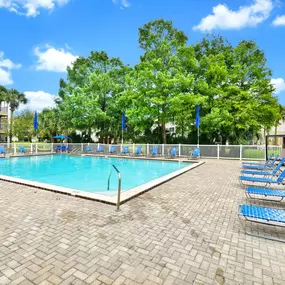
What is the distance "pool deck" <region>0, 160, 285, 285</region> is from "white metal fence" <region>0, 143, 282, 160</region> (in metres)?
12.5

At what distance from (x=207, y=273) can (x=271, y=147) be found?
54.4 ft

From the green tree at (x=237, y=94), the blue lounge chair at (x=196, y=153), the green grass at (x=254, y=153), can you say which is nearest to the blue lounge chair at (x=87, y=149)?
the blue lounge chair at (x=196, y=153)

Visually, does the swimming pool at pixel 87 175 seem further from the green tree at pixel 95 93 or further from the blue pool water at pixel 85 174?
the green tree at pixel 95 93

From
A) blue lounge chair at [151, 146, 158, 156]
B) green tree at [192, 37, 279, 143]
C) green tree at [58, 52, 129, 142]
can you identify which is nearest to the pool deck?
blue lounge chair at [151, 146, 158, 156]

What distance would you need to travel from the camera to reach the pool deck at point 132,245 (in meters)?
2.36

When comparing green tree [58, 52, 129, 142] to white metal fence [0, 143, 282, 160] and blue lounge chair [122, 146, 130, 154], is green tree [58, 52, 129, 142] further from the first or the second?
blue lounge chair [122, 146, 130, 154]

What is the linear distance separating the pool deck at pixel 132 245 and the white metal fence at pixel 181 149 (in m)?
12.5

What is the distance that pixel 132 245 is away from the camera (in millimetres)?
3023

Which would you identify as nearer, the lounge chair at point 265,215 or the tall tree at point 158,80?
the lounge chair at point 265,215

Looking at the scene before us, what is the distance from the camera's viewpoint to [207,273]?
2410 millimetres

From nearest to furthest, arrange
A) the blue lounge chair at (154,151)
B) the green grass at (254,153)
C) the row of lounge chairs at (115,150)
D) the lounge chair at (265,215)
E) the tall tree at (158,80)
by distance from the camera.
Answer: the lounge chair at (265,215) → the green grass at (254,153) → the row of lounge chairs at (115,150) → the blue lounge chair at (154,151) → the tall tree at (158,80)

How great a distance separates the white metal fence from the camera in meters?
16.1

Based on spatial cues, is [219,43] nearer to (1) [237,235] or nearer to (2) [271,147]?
(2) [271,147]

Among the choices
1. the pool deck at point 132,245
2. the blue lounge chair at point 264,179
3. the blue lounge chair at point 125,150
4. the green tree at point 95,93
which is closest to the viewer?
the pool deck at point 132,245
